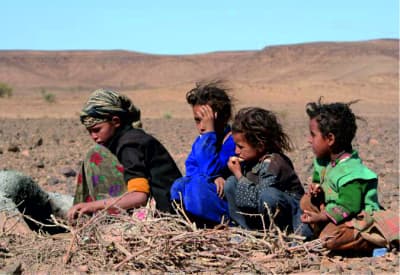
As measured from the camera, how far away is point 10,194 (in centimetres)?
563

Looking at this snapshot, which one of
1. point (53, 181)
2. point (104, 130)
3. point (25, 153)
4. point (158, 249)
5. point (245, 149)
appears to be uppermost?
point (104, 130)

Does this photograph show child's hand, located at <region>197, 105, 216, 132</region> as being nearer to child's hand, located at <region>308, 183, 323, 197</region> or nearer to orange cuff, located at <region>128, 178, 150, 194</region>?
orange cuff, located at <region>128, 178, 150, 194</region>

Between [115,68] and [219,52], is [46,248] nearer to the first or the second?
→ [115,68]

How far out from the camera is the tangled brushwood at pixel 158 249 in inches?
163

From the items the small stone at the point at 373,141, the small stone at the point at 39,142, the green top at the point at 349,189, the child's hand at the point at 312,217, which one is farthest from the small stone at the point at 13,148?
the child's hand at the point at 312,217

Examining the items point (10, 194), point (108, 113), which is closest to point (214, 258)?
point (108, 113)

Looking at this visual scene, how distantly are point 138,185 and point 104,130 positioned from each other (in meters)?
0.53

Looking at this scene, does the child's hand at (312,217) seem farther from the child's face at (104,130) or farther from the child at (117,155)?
Answer: the child's face at (104,130)

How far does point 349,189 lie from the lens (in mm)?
4676

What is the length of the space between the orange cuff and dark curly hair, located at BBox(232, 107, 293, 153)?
65cm

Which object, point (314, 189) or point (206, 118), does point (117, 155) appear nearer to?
point (206, 118)

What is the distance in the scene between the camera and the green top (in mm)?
4668

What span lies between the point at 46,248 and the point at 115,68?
301ft

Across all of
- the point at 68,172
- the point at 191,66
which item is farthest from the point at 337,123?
the point at 191,66
